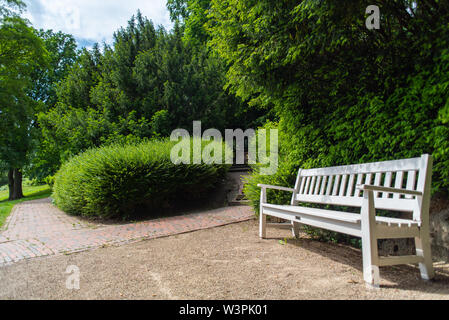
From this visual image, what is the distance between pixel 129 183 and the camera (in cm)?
705

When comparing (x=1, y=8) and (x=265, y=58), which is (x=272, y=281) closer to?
(x=265, y=58)

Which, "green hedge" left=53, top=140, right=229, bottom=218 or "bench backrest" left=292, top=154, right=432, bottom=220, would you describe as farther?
"green hedge" left=53, top=140, right=229, bottom=218

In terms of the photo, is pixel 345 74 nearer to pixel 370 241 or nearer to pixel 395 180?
pixel 395 180

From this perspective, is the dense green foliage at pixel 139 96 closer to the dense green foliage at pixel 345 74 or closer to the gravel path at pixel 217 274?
the dense green foliage at pixel 345 74

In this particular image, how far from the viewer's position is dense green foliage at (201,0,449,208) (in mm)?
3170

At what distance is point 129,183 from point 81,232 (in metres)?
1.66

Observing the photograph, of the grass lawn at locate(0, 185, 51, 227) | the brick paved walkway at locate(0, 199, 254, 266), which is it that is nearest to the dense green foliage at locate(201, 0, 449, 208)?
the brick paved walkway at locate(0, 199, 254, 266)

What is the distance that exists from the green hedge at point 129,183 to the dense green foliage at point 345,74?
314 cm

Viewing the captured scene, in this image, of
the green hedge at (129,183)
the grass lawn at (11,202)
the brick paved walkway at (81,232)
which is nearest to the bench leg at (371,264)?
the brick paved walkway at (81,232)

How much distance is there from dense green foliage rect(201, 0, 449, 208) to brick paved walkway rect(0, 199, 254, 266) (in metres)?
1.81

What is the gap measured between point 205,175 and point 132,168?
219cm

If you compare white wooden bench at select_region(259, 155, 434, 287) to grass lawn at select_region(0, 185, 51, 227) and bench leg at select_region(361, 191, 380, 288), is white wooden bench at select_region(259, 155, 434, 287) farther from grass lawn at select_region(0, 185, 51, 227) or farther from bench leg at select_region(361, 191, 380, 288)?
grass lawn at select_region(0, 185, 51, 227)

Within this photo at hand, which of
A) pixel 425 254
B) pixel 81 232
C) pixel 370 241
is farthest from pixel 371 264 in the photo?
pixel 81 232
